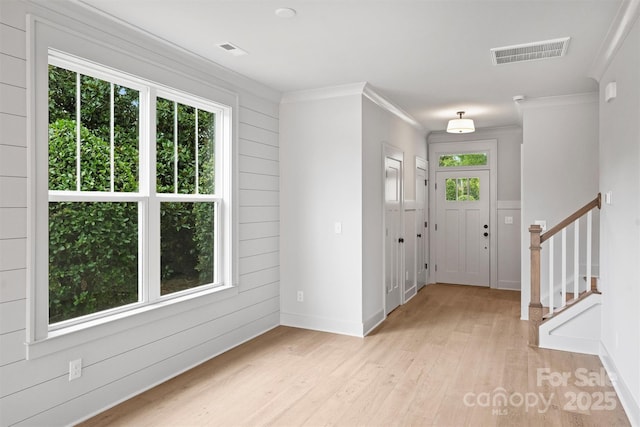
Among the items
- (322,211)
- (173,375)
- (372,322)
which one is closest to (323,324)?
(372,322)

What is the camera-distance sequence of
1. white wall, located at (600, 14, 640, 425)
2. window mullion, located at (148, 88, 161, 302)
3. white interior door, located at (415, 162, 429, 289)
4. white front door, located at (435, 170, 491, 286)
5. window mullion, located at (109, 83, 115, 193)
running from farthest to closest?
white front door, located at (435, 170, 491, 286) < white interior door, located at (415, 162, 429, 289) < window mullion, located at (148, 88, 161, 302) < window mullion, located at (109, 83, 115, 193) < white wall, located at (600, 14, 640, 425)

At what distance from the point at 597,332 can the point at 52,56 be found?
4.79m

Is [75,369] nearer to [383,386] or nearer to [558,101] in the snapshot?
[383,386]

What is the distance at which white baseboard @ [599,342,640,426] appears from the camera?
261 cm

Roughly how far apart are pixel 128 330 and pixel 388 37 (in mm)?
2841

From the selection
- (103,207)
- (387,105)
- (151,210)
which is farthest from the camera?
(387,105)

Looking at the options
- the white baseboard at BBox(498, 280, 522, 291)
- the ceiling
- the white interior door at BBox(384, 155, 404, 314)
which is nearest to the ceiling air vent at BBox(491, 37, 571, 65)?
the ceiling

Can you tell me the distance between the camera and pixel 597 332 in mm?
3830

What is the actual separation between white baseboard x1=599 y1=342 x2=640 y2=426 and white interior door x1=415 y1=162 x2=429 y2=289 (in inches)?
127

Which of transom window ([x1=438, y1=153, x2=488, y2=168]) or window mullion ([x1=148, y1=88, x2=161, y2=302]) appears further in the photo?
transom window ([x1=438, y1=153, x2=488, y2=168])

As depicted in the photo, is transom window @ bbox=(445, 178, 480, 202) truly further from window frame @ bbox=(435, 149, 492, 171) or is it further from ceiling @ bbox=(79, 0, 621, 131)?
ceiling @ bbox=(79, 0, 621, 131)

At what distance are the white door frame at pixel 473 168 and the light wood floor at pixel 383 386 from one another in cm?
242

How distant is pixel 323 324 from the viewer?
459 centimetres

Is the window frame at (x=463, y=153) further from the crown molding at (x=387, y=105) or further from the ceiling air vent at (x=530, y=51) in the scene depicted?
the ceiling air vent at (x=530, y=51)
